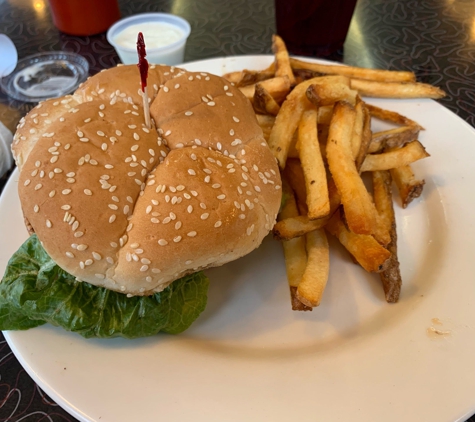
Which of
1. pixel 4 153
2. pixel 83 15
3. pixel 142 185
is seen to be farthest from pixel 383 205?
pixel 83 15

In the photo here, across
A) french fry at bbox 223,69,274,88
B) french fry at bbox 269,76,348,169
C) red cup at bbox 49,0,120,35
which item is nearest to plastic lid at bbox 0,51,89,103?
red cup at bbox 49,0,120,35

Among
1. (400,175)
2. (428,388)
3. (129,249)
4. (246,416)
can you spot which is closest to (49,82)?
(129,249)

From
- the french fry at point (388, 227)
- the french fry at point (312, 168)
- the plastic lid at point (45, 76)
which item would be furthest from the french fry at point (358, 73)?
the plastic lid at point (45, 76)

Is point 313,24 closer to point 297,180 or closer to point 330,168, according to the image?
point 297,180

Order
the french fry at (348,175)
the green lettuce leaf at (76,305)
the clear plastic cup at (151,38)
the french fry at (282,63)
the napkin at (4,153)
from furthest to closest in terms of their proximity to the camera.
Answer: the clear plastic cup at (151,38) → the napkin at (4,153) → the french fry at (282,63) → the french fry at (348,175) → the green lettuce leaf at (76,305)

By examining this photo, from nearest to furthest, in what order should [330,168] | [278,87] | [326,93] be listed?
[330,168] < [326,93] < [278,87]

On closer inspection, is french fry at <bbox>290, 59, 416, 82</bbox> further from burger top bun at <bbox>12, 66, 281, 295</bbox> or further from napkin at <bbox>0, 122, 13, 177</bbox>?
napkin at <bbox>0, 122, 13, 177</bbox>

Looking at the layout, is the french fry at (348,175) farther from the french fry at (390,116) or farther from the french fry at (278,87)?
the french fry at (390,116)
